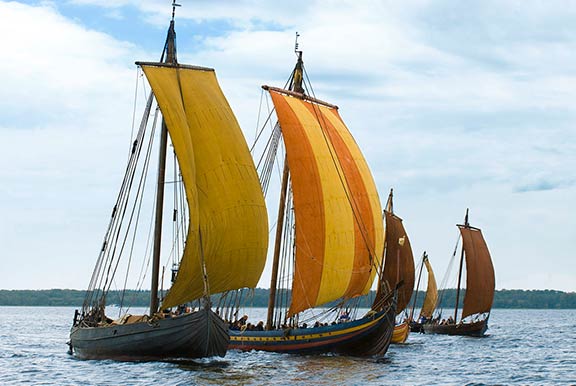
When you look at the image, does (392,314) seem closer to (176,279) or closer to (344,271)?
(344,271)

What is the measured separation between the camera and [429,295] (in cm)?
10038

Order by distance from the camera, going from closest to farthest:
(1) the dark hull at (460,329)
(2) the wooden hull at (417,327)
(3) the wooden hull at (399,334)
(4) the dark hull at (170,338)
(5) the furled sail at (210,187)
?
(4) the dark hull at (170,338) → (5) the furled sail at (210,187) → (3) the wooden hull at (399,334) → (1) the dark hull at (460,329) → (2) the wooden hull at (417,327)

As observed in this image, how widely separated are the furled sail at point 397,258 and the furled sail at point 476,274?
16.7 m

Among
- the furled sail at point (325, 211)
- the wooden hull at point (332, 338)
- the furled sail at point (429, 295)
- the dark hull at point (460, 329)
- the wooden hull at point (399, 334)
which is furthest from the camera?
the furled sail at point (429, 295)

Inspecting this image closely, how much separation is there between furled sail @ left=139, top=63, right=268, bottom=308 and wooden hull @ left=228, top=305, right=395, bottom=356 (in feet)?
16.1

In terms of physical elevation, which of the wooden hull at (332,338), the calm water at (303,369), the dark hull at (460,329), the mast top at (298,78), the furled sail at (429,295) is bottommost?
the calm water at (303,369)

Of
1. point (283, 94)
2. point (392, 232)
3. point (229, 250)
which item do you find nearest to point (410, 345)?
point (392, 232)

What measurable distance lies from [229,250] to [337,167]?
12.3 m

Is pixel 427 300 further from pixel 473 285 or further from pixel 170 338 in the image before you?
pixel 170 338

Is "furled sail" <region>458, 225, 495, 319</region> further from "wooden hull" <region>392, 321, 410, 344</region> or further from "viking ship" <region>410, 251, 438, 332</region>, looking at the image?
"wooden hull" <region>392, 321, 410, 344</region>

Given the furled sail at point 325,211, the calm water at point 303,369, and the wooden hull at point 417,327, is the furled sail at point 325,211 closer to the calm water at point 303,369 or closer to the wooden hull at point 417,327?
the calm water at point 303,369

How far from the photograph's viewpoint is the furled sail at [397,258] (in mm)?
67500

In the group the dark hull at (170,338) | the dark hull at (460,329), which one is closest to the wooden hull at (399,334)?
the dark hull at (460,329)

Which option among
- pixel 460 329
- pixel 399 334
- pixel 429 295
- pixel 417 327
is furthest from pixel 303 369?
pixel 429 295
